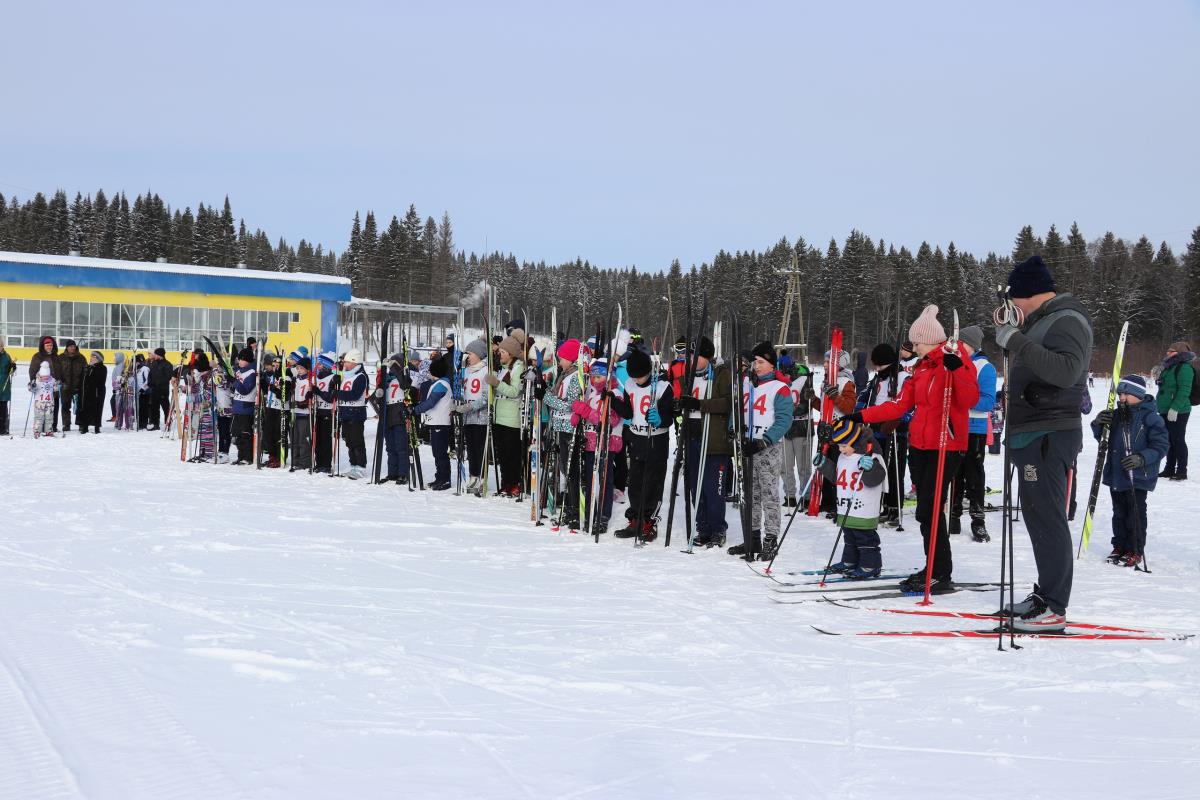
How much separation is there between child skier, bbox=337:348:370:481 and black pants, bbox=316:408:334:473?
0.83 feet

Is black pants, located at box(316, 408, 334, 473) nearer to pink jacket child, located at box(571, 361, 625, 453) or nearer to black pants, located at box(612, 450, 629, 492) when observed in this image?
black pants, located at box(612, 450, 629, 492)

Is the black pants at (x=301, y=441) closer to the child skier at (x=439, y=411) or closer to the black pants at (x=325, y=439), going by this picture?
the black pants at (x=325, y=439)

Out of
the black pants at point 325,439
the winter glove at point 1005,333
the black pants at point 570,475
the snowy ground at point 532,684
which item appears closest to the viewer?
the snowy ground at point 532,684

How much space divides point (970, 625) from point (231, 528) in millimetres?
5576

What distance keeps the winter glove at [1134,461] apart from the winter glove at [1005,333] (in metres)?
2.71

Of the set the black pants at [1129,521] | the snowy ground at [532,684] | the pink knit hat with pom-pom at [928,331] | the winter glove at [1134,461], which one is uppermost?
the pink knit hat with pom-pom at [928,331]

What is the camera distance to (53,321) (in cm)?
3547

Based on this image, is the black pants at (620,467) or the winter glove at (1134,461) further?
the black pants at (620,467)

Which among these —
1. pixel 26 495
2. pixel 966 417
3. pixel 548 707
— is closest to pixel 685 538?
pixel 966 417

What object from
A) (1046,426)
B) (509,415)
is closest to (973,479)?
(1046,426)

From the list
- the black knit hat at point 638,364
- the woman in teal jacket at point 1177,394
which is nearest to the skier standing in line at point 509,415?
the black knit hat at point 638,364

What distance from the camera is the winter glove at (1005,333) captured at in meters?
4.40

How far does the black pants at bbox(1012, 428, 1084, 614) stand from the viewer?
179 inches

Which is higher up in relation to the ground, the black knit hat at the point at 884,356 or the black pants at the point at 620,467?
the black knit hat at the point at 884,356
